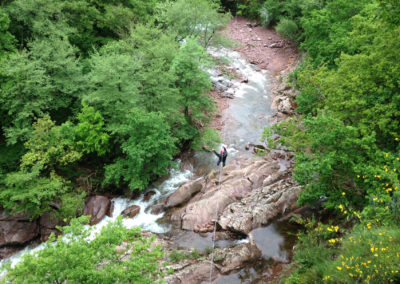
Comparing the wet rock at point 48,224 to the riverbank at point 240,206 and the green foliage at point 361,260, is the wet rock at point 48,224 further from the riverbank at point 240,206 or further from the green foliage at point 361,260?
the green foliage at point 361,260

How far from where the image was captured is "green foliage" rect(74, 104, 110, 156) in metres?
17.6

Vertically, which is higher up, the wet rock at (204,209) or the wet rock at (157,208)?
the wet rock at (204,209)

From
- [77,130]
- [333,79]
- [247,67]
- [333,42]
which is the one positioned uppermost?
[333,42]

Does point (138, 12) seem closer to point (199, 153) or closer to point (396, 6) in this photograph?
point (199, 153)

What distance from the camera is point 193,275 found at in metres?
12.8

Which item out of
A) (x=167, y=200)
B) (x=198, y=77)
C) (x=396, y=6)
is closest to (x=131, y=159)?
(x=167, y=200)

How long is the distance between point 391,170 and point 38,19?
2387cm

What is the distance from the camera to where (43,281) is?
27.7ft

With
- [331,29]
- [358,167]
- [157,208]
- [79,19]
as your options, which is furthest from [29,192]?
[331,29]

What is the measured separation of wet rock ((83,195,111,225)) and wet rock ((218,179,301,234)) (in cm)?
770

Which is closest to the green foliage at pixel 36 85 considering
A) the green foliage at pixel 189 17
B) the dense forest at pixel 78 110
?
the dense forest at pixel 78 110

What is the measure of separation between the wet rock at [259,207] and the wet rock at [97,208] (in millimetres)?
7702

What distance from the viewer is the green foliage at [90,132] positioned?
17625 mm

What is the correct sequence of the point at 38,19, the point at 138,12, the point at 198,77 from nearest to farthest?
the point at 198,77
the point at 38,19
the point at 138,12
